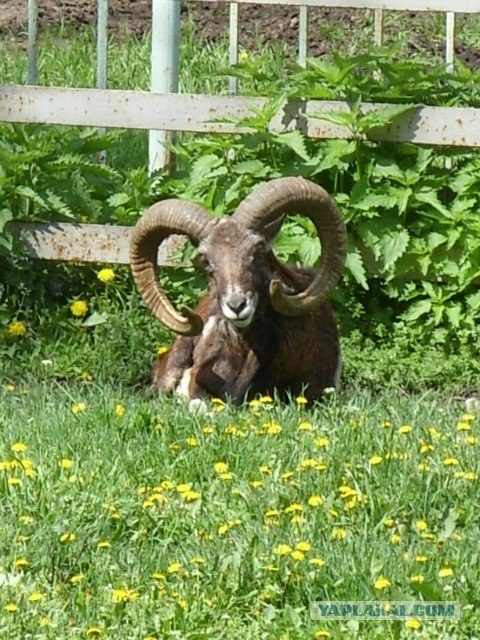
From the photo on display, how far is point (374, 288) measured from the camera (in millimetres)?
11766

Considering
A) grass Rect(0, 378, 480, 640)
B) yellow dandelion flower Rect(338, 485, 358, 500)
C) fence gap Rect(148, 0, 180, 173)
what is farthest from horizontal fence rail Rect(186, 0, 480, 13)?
yellow dandelion flower Rect(338, 485, 358, 500)

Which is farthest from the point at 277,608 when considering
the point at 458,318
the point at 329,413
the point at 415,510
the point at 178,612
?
the point at 458,318

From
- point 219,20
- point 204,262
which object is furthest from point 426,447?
point 219,20

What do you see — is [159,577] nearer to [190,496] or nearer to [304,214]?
[190,496]

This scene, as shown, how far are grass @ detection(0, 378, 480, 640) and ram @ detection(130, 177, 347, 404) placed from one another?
114 cm

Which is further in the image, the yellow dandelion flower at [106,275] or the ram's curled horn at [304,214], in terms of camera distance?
the yellow dandelion flower at [106,275]

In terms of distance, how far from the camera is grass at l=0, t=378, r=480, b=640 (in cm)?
636

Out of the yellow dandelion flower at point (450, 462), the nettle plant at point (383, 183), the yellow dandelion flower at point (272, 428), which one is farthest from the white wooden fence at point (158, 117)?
the yellow dandelion flower at point (450, 462)

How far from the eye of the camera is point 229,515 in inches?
287

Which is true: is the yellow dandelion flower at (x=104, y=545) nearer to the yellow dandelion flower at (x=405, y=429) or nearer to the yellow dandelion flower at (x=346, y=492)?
the yellow dandelion flower at (x=346, y=492)

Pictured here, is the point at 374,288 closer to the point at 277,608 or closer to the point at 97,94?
the point at 97,94

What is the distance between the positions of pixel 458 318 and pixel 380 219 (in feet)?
2.59

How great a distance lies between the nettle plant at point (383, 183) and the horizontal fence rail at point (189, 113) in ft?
0.28

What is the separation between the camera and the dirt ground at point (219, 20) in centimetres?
1741
